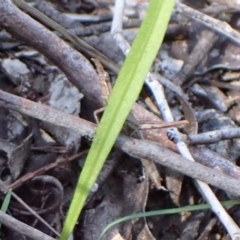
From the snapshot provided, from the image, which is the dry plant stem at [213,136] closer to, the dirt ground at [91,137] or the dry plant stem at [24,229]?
the dirt ground at [91,137]

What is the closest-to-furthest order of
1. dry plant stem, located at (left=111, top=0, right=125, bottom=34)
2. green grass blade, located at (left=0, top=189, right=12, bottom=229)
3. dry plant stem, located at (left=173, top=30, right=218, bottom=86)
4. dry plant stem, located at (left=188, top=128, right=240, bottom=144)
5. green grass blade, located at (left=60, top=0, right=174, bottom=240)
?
1. green grass blade, located at (left=60, top=0, right=174, bottom=240)
2. green grass blade, located at (left=0, top=189, right=12, bottom=229)
3. dry plant stem, located at (left=188, top=128, right=240, bottom=144)
4. dry plant stem, located at (left=111, top=0, right=125, bottom=34)
5. dry plant stem, located at (left=173, top=30, right=218, bottom=86)

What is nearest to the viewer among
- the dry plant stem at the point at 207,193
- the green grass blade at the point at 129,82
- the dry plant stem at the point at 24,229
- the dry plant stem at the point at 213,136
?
the green grass blade at the point at 129,82

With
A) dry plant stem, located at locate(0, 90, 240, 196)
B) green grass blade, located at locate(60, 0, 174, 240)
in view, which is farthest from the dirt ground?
green grass blade, located at locate(60, 0, 174, 240)

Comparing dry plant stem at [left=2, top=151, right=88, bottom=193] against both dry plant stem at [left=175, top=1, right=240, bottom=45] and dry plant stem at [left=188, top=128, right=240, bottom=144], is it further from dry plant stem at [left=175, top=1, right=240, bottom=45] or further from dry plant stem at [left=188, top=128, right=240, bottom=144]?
dry plant stem at [left=175, top=1, right=240, bottom=45]

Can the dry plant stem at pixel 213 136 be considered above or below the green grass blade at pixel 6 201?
above

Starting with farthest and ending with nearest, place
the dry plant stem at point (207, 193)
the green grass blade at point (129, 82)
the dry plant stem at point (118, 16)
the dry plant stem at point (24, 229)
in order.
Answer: the dry plant stem at point (118, 16)
the dry plant stem at point (207, 193)
the dry plant stem at point (24, 229)
the green grass blade at point (129, 82)

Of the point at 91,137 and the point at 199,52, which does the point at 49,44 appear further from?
the point at 199,52

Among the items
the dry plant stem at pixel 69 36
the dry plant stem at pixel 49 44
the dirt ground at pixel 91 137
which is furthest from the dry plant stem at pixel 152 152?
the dry plant stem at pixel 69 36

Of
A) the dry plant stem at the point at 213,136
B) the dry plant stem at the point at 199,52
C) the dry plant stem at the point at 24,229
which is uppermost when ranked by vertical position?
the dry plant stem at the point at 199,52
